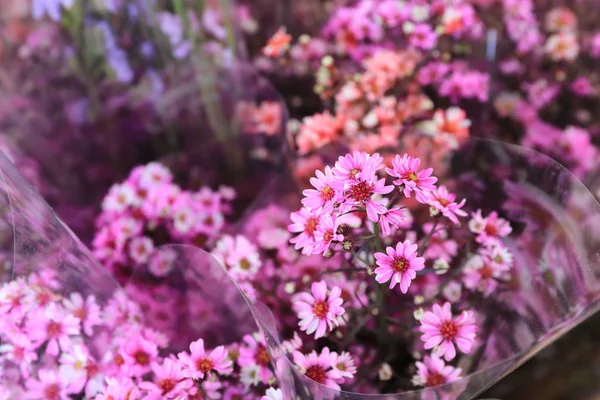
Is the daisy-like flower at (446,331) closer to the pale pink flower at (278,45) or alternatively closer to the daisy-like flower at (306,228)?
the daisy-like flower at (306,228)

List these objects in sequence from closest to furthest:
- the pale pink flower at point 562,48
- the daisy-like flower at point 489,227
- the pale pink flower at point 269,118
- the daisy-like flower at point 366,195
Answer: the daisy-like flower at point 366,195, the daisy-like flower at point 489,227, the pale pink flower at point 269,118, the pale pink flower at point 562,48

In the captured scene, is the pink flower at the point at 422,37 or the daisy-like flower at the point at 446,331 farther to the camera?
the pink flower at the point at 422,37

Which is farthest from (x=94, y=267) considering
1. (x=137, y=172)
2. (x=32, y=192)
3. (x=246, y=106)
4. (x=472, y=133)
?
(x=472, y=133)

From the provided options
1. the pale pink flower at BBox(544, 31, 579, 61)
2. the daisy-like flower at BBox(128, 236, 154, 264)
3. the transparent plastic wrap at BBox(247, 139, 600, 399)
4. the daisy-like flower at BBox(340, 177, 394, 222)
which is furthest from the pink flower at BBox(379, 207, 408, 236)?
the pale pink flower at BBox(544, 31, 579, 61)

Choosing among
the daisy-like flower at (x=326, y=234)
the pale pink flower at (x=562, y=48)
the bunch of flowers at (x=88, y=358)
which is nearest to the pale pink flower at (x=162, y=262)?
the bunch of flowers at (x=88, y=358)

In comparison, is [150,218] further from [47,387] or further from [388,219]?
[388,219]

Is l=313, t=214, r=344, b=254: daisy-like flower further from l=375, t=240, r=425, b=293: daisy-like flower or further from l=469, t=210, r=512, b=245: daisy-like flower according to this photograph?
l=469, t=210, r=512, b=245: daisy-like flower
